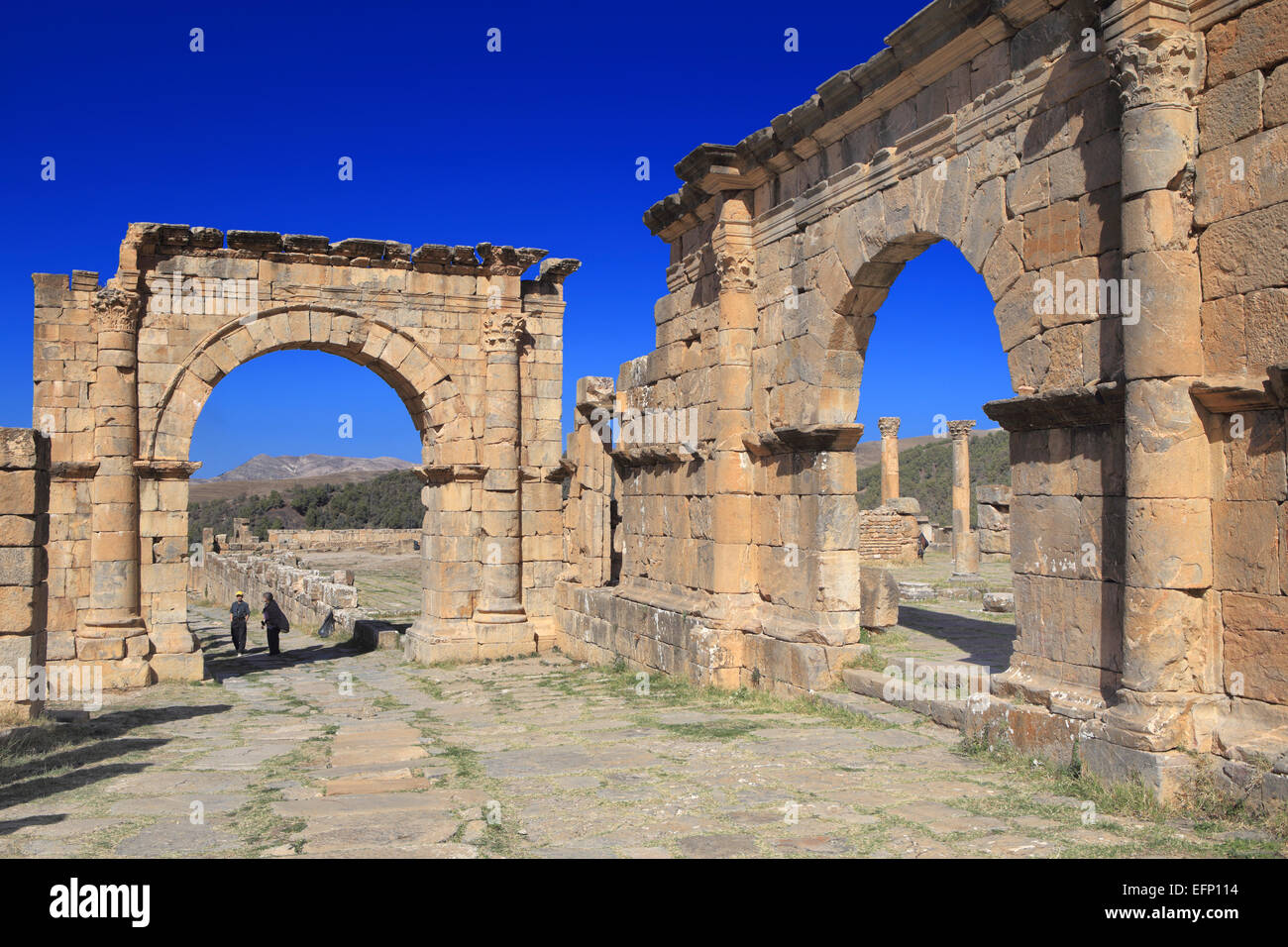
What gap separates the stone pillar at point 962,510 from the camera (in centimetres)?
2030

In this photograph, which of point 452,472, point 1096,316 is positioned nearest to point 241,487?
point 452,472

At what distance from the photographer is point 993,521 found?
20609mm

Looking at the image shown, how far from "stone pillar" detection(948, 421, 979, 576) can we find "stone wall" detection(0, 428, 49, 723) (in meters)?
16.2

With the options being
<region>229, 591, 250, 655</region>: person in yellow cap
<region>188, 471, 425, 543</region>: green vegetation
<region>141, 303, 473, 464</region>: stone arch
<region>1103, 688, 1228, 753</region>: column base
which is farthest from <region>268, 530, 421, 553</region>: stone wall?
<region>1103, 688, 1228, 753</region>: column base

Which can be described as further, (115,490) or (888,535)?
(888,535)

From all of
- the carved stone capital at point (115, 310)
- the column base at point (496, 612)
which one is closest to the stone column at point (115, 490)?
the carved stone capital at point (115, 310)

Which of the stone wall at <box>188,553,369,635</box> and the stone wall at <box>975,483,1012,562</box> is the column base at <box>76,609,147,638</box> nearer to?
the stone wall at <box>188,553,369,635</box>

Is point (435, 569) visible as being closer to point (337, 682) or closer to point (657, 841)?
point (337, 682)

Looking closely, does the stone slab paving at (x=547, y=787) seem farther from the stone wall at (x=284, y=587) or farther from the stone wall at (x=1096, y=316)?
the stone wall at (x=284, y=587)

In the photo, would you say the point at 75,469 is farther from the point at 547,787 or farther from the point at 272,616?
the point at 547,787

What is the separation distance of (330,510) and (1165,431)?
44.7m

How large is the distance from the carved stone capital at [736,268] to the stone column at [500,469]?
4.75 metres

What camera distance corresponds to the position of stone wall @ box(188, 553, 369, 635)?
16.7 m

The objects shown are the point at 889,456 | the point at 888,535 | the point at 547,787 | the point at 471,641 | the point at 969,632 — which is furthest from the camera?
the point at 889,456
